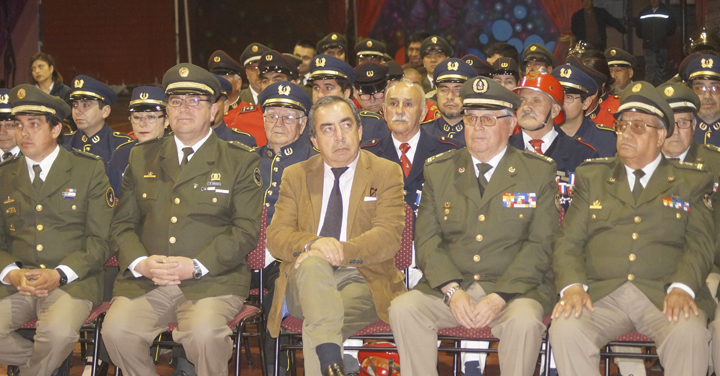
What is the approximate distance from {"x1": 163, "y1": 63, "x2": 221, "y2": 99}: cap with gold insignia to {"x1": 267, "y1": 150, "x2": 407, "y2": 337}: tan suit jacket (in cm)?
64

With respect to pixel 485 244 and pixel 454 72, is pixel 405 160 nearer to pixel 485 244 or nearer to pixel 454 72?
pixel 454 72

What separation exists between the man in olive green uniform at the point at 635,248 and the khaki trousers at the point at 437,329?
0.11m

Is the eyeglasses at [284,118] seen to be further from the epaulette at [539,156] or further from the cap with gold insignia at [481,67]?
the cap with gold insignia at [481,67]

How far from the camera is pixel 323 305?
330cm

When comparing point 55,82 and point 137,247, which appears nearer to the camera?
point 137,247

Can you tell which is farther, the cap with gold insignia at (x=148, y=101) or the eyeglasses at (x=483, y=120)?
the cap with gold insignia at (x=148, y=101)

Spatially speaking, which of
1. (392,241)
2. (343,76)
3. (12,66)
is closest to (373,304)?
(392,241)

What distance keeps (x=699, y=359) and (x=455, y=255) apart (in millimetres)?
1142

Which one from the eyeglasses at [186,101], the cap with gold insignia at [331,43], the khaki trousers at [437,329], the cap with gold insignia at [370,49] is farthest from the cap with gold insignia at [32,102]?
the cap with gold insignia at [331,43]

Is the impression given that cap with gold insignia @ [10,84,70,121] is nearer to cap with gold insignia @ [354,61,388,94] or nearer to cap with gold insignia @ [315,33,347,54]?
cap with gold insignia @ [354,61,388,94]

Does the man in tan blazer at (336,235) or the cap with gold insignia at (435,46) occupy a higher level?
the cap with gold insignia at (435,46)

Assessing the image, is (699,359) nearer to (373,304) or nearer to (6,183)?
Result: (373,304)

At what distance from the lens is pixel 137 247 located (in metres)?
3.80

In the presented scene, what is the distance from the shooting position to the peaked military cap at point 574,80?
4867 mm
